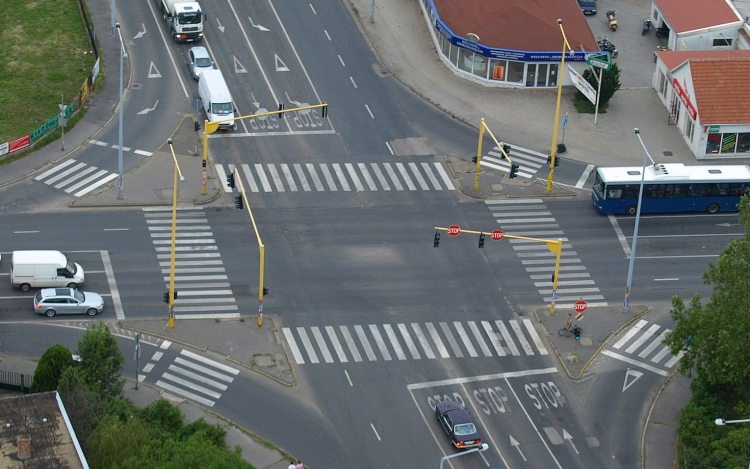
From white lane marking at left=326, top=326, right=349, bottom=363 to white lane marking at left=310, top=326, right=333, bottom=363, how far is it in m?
0.51

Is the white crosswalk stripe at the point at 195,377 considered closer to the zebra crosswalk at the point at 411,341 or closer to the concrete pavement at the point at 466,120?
the concrete pavement at the point at 466,120

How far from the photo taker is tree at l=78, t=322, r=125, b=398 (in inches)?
2849

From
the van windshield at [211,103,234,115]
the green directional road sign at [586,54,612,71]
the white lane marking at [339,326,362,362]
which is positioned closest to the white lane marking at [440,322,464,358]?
the white lane marking at [339,326,362,362]

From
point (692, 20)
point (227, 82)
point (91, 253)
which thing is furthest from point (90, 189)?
point (692, 20)

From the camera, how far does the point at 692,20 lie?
114062 mm

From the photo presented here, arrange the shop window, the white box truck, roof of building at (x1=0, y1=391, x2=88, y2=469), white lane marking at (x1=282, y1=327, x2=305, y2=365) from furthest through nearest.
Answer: the white box truck
the shop window
white lane marking at (x1=282, y1=327, x2=305, y2=365)
roof of building at (x1=0, y1=391, x2=88, y2=469)

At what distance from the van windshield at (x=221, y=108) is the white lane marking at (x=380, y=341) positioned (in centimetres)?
2653

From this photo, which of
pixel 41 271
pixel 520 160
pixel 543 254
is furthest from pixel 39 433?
pixel 520 160

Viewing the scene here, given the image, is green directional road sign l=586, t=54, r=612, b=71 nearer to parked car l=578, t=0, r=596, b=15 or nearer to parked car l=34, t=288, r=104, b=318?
parked car l=578, t=0, r=596, b=15

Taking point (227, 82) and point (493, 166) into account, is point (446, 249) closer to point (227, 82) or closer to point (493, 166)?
point (493, 166)

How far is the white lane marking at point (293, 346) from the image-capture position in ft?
260

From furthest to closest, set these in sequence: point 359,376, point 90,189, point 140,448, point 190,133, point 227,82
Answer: point 227,82 < point 190,133 < point 90,189 < point 359,376 < point 140,448

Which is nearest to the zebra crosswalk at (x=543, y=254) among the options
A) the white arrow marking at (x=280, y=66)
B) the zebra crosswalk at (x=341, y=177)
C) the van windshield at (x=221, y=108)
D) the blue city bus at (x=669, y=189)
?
the blue city bus at (x=669, y=189)

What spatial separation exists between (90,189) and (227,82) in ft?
60.2
